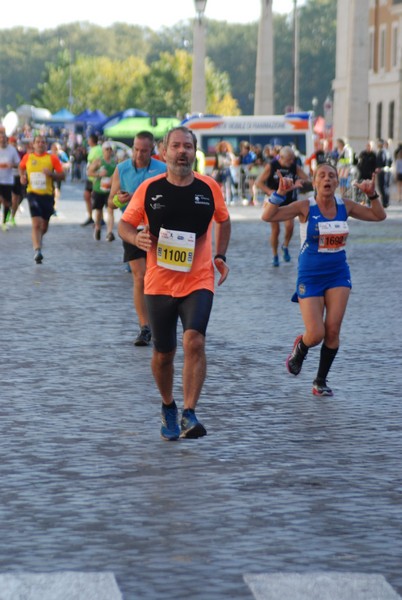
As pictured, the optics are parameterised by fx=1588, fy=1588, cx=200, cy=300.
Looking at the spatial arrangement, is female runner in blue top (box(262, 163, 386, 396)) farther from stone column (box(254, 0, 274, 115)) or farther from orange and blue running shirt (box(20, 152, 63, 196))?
stone column (box(254, 0, 274, 115))

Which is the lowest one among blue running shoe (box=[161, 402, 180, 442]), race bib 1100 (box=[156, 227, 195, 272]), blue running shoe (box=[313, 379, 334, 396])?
blue running shoe (box=[313, 379, 334, 396])

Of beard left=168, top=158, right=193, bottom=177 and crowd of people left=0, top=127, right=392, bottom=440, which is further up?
beard left=168, top=158, right=193, bottom=177

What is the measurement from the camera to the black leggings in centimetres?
801

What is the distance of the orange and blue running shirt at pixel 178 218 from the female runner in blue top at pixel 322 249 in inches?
74.7

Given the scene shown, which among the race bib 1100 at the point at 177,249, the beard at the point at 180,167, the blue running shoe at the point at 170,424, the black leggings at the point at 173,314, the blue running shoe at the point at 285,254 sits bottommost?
the blue running shoe at the point at 285,254

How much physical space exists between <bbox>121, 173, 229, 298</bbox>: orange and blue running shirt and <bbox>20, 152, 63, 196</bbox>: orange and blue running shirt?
12353 mm

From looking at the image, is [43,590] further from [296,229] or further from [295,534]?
[296,229]

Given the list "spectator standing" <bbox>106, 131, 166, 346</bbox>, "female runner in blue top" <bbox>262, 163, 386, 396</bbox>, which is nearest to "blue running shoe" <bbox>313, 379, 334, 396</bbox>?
"female runner in blue top" <bbox>262, 163, 386, 396</bbox>

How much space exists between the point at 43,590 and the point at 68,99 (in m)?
129

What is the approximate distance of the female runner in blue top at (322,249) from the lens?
32.8 ft

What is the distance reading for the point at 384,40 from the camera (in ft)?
256

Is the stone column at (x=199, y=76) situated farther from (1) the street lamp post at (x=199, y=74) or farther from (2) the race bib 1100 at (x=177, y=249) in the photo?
(2) the race bib 1100 at (x=177, y=249)

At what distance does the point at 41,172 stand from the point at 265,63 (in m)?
36.2

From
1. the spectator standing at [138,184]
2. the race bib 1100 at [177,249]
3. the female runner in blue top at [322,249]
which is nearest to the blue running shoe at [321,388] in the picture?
the female runner in blue top at [322,249]
